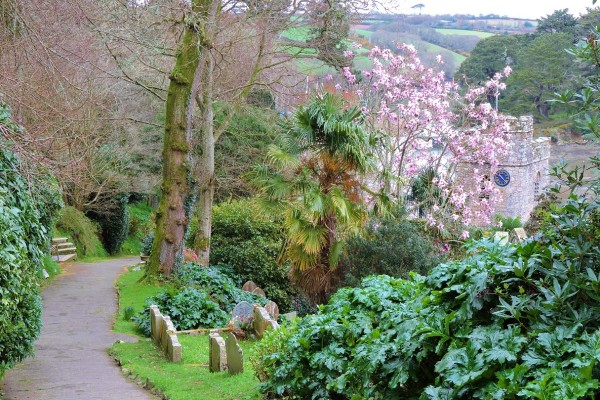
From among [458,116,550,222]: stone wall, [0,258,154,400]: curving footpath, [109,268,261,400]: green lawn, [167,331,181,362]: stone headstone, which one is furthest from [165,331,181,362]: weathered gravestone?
[458,116,550,222]: stone wall

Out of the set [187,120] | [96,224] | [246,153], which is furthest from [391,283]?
[96,224]

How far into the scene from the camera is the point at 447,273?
6.41 metres

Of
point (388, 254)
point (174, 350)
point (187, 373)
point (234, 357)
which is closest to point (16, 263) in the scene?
point (234, 357)

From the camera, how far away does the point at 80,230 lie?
119 feet

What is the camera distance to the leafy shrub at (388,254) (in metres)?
19.2

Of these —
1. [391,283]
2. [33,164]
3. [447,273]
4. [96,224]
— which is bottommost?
[96,224]

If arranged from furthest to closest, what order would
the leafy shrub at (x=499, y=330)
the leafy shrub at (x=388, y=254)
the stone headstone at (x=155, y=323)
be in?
the leafy shrub at (x=388, y=254) → the stone headstone at (x=155, y=323) → the leafy shrub at (x=499, y=330)

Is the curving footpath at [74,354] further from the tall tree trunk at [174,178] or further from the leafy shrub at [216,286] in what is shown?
the leafy shrub at [216,286]

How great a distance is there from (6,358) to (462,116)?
78.9 ft

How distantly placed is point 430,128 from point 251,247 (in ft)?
28.2

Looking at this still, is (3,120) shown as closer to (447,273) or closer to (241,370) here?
(241,370)

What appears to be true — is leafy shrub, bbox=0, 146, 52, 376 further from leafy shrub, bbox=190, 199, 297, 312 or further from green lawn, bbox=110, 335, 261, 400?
leafy shrub, bbox=190, 199, 297, 312

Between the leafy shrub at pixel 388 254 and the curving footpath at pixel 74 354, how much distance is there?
614 cm

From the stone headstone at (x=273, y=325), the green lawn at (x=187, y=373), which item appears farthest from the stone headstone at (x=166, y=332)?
the stone headstone at (x=273, y=325)
